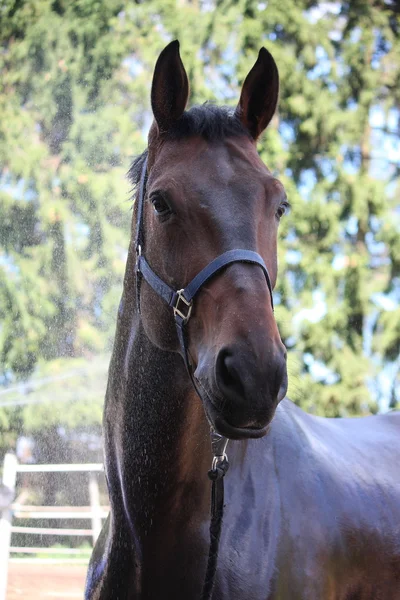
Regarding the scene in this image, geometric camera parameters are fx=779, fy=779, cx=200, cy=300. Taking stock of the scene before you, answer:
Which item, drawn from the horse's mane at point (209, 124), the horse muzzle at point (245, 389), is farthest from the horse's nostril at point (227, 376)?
the horse's mane at point (209, 124)

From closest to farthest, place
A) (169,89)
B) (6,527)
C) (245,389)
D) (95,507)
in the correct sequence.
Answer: (245,389)
(169,89)
(6,527)
(95,507)

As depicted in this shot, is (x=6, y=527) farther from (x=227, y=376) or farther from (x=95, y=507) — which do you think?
(x=227, y=376)

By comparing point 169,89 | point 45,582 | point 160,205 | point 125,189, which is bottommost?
point 45,582

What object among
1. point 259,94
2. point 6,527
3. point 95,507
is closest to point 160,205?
point 259,94

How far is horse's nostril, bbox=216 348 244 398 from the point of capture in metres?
1.71

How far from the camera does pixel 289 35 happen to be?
1081cm

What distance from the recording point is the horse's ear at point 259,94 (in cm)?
230

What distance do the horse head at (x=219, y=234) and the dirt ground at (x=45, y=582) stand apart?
21.9ft

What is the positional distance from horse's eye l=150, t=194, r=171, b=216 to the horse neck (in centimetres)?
39

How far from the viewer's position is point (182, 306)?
2051 mm

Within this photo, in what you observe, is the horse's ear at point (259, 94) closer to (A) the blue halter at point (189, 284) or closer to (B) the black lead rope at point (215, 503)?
(A) the blue halter at point (189, 284)

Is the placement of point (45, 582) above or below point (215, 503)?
below

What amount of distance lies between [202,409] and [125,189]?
23.6ft

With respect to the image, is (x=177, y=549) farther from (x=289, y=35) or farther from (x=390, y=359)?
(x=289, y=35)
